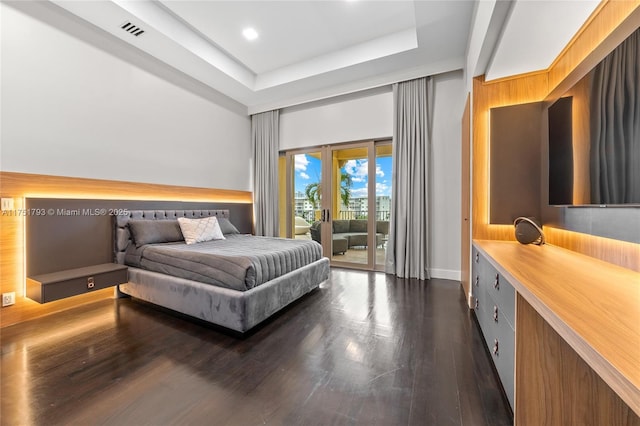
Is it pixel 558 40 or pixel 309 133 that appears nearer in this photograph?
pixel 558 40

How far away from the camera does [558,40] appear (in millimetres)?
1858

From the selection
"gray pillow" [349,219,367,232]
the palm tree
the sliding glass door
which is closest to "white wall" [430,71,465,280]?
the sliding glass door

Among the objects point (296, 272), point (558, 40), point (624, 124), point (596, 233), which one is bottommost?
point (296, 272)

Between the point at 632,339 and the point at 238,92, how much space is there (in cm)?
515

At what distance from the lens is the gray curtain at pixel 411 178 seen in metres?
3.79

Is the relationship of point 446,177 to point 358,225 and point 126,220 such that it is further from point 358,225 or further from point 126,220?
point 126,220

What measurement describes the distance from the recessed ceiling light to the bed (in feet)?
8.91

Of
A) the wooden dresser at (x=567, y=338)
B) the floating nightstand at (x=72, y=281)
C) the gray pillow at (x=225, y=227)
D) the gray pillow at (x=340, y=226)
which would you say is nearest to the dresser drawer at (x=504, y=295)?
the wooden dresser at (x=567, y=338)

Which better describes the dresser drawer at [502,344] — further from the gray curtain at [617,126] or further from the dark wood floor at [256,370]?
the gray curtain at [617,126]

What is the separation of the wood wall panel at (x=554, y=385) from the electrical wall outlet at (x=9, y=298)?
12.8 feet

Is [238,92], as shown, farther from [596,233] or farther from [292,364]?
[596,233]

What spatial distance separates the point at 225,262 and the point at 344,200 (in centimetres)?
279

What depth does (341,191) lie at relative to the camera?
462 centimetres

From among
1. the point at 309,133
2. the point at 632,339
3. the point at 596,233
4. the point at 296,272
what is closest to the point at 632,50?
the point at 596,233
